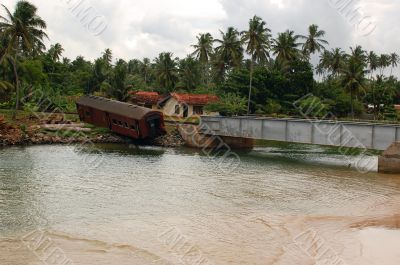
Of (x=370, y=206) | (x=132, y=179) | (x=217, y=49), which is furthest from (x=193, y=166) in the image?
(x=217, y=49)

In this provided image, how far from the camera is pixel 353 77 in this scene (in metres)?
69.4

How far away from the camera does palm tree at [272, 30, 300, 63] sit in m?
74.9

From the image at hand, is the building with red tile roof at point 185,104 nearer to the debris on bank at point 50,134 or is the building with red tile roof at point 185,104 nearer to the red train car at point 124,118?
the red train car at point 124,118

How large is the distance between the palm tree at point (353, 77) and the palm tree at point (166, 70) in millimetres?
28433

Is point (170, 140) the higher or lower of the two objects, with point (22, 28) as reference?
lower

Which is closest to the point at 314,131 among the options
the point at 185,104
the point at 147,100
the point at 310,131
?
the point at 310,131

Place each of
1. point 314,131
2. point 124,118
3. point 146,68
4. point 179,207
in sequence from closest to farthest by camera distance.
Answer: point 179,207
point 314,131
point 124,118
point 146,68

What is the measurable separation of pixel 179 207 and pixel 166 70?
59.8 meters

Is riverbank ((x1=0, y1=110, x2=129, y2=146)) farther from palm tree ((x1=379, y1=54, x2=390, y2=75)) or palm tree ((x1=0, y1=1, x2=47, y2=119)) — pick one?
palm tree ((x1=379, y1=54, x2=390, y2=75))

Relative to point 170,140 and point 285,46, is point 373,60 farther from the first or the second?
point 170,140

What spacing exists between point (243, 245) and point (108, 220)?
19.6 feet

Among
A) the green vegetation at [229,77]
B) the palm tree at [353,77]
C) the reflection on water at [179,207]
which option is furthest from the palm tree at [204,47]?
the reflection on water at [179,207]

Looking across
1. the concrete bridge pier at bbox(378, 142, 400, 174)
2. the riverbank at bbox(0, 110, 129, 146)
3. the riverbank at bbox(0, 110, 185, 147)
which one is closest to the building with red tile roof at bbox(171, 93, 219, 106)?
the riverbank at bbox(0, 110, 185, 147)

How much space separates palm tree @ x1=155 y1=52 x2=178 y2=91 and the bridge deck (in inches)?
1267
